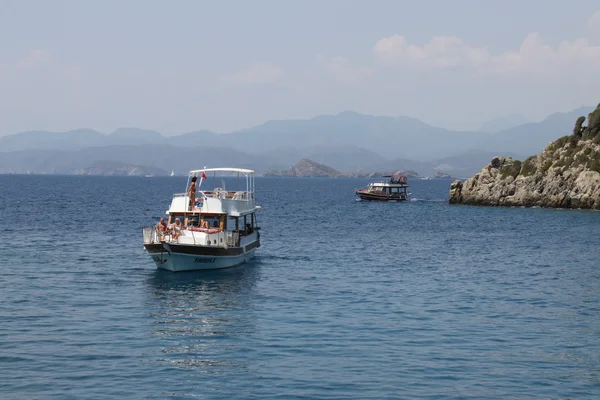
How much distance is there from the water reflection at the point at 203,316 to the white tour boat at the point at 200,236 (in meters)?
0.86

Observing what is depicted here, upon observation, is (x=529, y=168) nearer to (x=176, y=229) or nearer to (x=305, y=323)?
(x=176, y=229)

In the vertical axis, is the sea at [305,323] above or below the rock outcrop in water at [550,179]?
below

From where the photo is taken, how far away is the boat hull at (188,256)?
146 ft

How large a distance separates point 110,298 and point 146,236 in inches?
322

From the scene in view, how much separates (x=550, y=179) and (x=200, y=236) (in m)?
81.4

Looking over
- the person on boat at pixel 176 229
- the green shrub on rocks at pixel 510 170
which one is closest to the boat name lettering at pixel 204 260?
the person on boat at pixel 176 229

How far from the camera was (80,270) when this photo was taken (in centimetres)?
4634

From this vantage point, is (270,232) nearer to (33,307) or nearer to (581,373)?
(33,307)

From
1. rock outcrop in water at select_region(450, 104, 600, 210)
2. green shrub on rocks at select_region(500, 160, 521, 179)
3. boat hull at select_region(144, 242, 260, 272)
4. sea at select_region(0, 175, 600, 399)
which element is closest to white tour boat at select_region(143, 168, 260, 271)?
boat hull at select_region(144, 242, 260, 272)

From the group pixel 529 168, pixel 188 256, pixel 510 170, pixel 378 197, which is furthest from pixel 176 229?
pixel 378 197

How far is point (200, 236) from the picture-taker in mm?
46438

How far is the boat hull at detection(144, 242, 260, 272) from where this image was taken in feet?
146

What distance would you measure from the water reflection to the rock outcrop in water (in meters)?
75.2

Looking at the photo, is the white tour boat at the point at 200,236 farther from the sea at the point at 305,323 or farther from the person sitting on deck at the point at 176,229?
the sea at the point at 305,323
